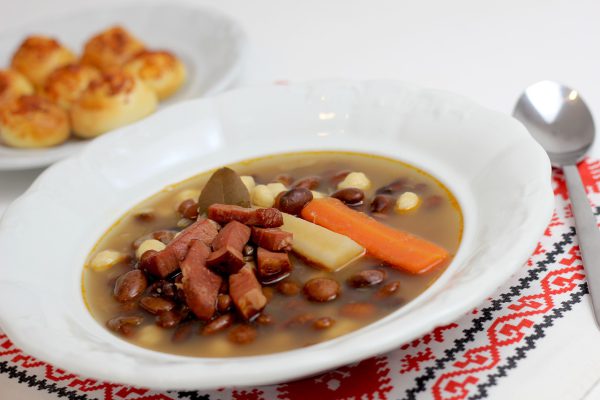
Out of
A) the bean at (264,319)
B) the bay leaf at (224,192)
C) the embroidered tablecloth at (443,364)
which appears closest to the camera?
the embroidered tablecloth at (443,364)

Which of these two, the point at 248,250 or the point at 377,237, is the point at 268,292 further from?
the point at 377,237

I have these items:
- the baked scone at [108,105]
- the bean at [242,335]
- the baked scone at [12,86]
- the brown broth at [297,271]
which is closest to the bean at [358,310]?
the brown broth at [297,271]

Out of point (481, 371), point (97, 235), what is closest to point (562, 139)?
point (481, 371)

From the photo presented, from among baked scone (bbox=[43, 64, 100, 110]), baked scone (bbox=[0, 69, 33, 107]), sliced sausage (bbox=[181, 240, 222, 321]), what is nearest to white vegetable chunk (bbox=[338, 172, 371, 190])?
sliced sausage (bbox=[181, 240, 222, 321])

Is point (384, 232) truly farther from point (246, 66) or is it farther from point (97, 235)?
point (246, 66)

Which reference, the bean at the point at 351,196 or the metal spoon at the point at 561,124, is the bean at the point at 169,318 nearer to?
the bean at the point at 351,196

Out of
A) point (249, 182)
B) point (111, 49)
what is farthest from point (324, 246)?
point (111, 49)

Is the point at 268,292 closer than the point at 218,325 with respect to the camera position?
No

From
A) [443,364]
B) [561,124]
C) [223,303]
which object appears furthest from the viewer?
[561,124]
